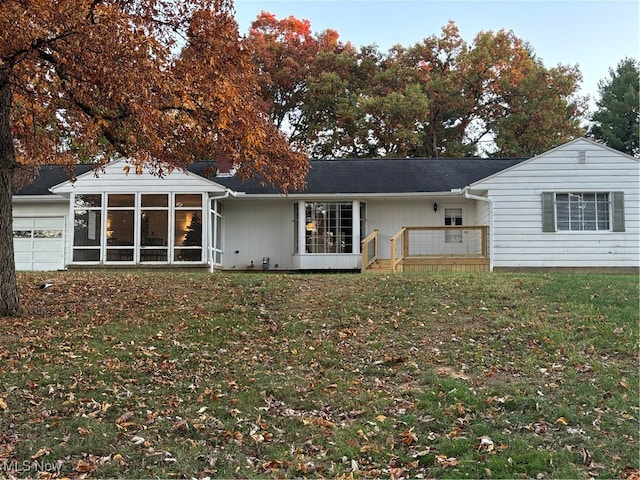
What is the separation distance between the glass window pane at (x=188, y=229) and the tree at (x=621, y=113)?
1104 inches

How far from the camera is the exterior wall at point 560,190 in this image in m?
15.5

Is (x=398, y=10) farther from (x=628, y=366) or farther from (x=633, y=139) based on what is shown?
(x=633, y=139)

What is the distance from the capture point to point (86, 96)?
831 cm

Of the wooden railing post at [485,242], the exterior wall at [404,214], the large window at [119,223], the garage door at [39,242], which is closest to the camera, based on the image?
the wooden railing post at [485,242]

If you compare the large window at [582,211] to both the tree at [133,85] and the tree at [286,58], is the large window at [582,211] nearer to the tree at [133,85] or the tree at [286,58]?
the tree at [133,85]

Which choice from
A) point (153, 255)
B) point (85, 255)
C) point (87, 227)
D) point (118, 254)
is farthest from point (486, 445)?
point (87, 227)

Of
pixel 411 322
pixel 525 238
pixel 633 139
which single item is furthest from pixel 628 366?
pixel 633 139

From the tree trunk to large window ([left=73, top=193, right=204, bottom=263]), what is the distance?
25.1 feet

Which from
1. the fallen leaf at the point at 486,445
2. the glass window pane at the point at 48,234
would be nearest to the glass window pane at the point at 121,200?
the glass window pane at the point at 48,234

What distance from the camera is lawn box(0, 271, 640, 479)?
4.55 metres

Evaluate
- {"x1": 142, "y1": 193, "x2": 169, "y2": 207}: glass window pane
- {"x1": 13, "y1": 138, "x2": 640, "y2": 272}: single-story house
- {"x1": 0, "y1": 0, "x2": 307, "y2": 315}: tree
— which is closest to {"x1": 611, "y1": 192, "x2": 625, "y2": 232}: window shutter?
{"x1": 13, "y1": 138, "x2": 640, "y2": 272}: single-story house

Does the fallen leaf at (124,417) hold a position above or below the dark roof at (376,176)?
below

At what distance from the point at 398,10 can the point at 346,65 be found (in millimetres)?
14886

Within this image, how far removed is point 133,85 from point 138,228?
10.3 metres
